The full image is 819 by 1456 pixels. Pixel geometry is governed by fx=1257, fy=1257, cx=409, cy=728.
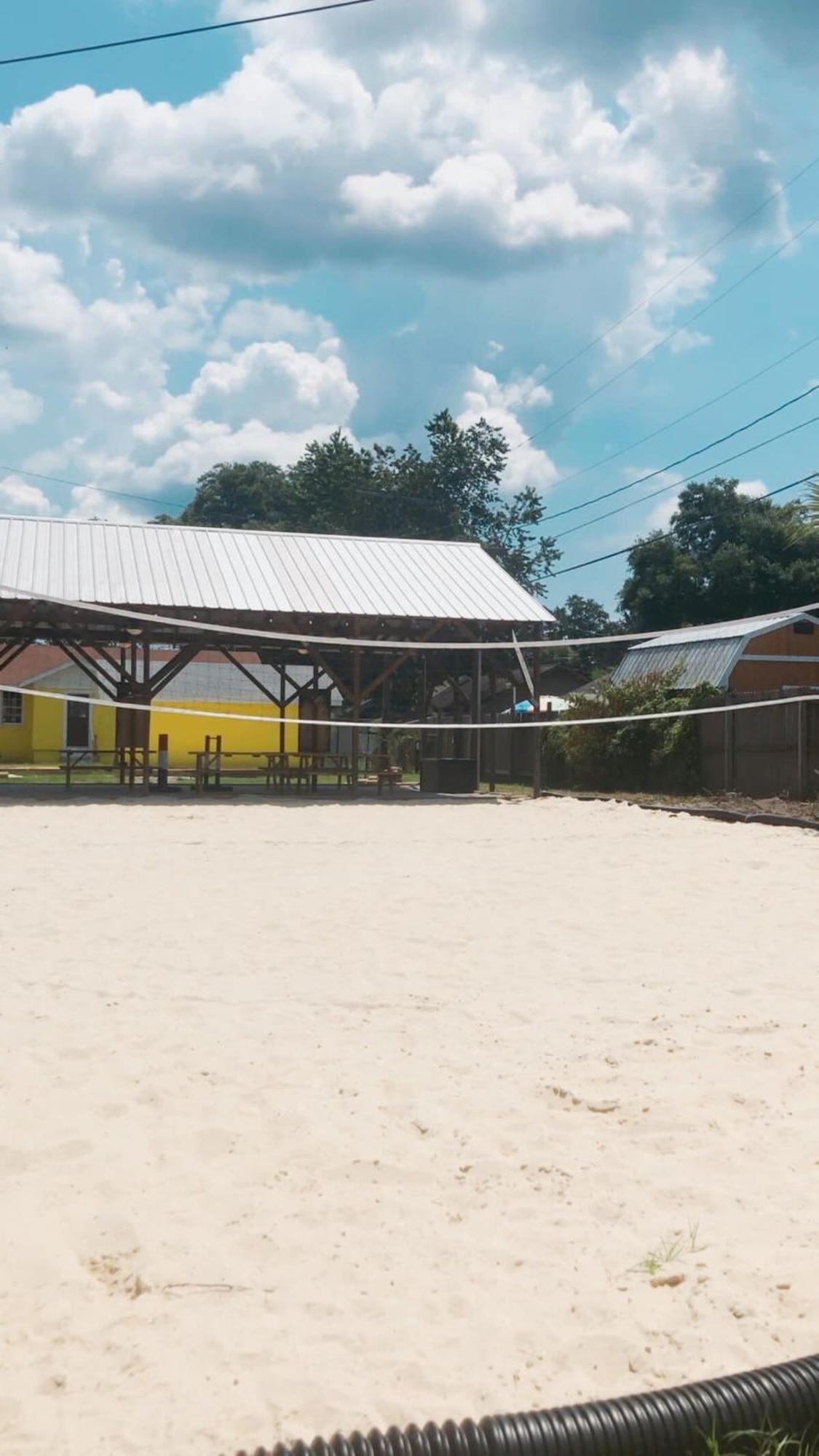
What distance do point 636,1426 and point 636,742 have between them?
17.2m

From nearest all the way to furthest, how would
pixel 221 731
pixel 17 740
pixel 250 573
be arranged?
pixel 250 573 → pixel 17 740 → pixel 221 731

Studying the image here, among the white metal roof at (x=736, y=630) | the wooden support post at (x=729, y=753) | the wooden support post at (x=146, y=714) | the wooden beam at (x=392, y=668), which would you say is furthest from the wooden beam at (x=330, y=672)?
the white metal roof at (x=736, y=630)

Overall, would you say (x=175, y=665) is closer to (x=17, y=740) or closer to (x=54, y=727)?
(x=54, y=727)

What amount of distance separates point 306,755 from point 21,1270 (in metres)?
15.4

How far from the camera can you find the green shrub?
1744 cm

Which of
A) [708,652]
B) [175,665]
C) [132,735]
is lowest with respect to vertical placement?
[132,735]

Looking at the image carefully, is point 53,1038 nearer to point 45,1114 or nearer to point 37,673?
point 45,1114

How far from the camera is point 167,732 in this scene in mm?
30109

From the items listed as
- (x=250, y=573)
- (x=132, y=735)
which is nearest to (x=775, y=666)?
(x=250, y=573)

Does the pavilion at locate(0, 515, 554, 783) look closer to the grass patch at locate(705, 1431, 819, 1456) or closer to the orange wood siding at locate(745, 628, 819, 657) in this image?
the orange wood siding at locate(745, 628, 819, 657)

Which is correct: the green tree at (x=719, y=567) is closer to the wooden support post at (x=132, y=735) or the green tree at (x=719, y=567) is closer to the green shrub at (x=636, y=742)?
the green shrub at (x=636, y=742)

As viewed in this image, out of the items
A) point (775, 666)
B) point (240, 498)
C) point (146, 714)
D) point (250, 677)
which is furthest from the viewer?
point (240, 498)

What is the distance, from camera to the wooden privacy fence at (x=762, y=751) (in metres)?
14.8

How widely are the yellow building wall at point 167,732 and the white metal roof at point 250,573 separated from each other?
792 cm
